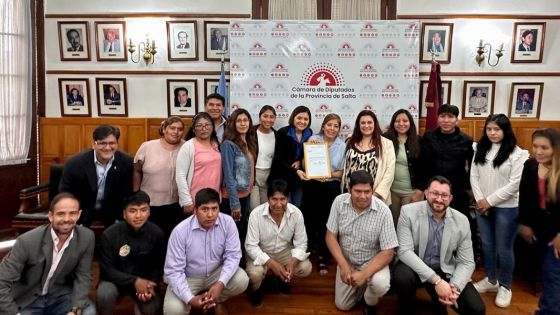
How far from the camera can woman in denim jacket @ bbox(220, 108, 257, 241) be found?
352 cm

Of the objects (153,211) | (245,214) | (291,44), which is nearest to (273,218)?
(245,214)

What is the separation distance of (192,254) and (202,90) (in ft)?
10.1

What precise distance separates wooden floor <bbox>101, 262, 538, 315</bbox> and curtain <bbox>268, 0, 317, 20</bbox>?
3423 mm

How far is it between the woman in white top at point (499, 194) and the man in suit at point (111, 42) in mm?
4716

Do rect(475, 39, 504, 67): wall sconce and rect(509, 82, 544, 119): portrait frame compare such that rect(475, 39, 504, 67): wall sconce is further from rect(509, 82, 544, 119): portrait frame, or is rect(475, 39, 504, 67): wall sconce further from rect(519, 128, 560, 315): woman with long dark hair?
rect(519, 128, 560, 315): woman with long dark hair

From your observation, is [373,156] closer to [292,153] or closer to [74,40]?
[292,153]

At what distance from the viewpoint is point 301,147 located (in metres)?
4.01

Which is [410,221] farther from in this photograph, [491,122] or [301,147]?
[301,147]

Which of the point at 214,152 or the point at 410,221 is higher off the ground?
the point at 214,152

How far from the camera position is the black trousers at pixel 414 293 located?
2812 mm

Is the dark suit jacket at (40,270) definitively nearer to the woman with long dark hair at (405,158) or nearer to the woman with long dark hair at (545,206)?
the woman with long dark hair at (405,158)

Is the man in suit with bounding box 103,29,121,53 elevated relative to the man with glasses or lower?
elevated

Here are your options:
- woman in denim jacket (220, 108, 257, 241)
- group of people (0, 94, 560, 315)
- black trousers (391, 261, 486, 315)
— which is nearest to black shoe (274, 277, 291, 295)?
group of people (0, 94, 560, 315)

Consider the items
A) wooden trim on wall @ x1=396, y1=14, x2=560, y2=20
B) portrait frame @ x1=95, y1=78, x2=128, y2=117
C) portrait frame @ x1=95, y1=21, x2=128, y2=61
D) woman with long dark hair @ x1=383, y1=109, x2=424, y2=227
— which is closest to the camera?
woman with long dark hair @ x1=383, y1=109, x2=424, y2=227
